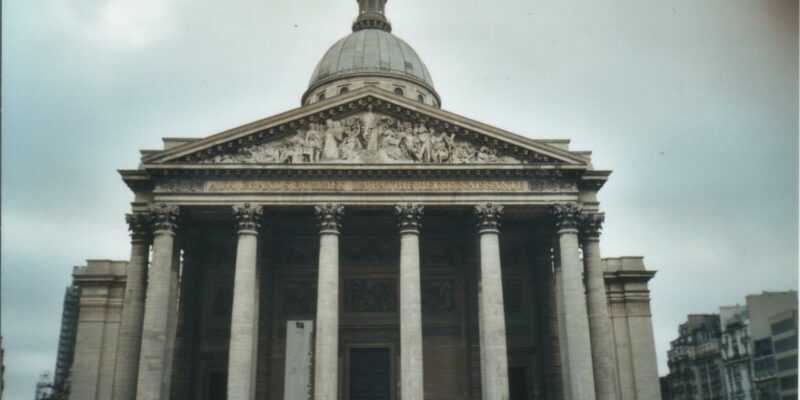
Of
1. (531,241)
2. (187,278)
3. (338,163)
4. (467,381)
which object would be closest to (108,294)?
(187,278)

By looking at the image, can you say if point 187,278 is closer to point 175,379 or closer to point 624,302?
point 175,379

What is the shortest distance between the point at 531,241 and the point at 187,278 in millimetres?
14651

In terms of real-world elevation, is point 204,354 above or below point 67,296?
below

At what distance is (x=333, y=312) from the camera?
24469 millimetres

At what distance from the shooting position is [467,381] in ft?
93.4

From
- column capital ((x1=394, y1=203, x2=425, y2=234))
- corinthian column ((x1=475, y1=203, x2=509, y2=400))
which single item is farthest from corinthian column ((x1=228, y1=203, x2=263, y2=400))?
Result: corinthian column ((x1=475, y1=203, x2=509, y2=400))

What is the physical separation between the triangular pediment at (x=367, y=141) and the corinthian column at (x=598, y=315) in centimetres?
275

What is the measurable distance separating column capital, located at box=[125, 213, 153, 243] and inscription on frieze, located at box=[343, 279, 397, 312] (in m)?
8.34

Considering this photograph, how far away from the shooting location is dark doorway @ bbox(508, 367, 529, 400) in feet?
94.7

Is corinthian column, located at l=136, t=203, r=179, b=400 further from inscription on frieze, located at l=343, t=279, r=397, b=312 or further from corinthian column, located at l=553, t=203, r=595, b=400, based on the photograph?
corinthian column, located at l=553, t=203, r=595, b=400

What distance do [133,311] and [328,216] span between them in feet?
26.2

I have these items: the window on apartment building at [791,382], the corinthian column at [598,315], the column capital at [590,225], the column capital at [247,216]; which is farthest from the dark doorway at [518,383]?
the column capital at [247,216]

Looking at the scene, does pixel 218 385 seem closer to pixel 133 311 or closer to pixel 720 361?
pixel 133 311

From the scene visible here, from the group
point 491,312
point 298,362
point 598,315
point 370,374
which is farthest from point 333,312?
point 598,315
